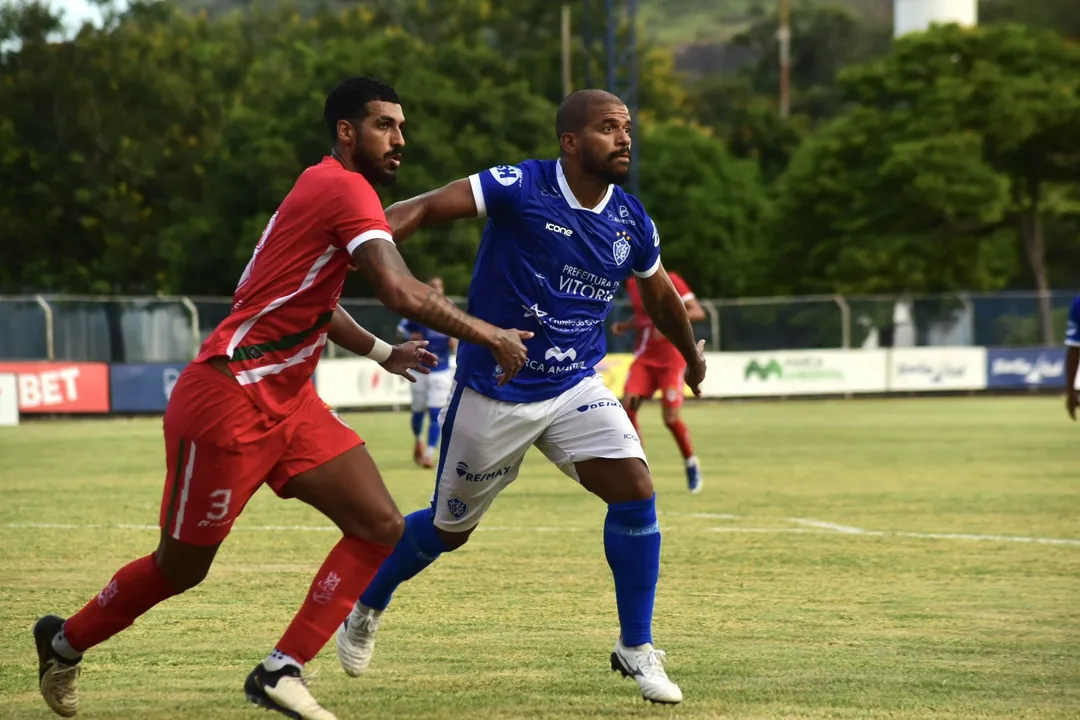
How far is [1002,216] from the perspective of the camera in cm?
5056

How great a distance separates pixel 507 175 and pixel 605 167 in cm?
40

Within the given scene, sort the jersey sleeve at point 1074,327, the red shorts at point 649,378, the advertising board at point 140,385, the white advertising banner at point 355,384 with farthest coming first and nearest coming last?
the white advertising banner at point 355,384 < the advertising board at point 140,385 < the red shorts at point 649,378 < the jersey sleeve at point 1074,327

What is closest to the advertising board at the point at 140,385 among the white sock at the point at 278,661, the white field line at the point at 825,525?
the white field line at the point at 825,525

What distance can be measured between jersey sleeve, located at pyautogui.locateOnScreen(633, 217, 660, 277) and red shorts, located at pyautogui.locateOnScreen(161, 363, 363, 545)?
1.84m

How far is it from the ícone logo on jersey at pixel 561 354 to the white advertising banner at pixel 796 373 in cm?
3075

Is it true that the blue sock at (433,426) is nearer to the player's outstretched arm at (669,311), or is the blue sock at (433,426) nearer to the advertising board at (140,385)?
the advertising board at (140,385)

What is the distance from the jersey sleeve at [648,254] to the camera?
23.6 feet

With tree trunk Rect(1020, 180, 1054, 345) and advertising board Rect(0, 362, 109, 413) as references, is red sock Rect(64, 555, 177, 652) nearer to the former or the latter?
advertising board Rect(0, 362, 109, 413)

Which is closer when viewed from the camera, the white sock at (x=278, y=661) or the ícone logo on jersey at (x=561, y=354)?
the white sock at (x=278, y=661)

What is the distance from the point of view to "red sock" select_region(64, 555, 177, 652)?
611 cm

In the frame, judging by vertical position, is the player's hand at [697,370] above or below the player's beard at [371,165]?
below

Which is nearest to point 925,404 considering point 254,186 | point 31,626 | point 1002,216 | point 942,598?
point 1002,216

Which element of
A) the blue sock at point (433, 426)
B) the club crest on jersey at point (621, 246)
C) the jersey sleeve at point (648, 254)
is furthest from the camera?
the blue sock at point (433, 426)

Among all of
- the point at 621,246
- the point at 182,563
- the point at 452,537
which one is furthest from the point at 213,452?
the point at 621,246
